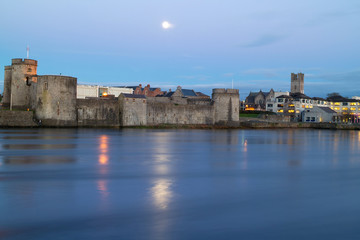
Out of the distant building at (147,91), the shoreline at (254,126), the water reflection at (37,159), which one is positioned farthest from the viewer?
the distant building at (147,91)

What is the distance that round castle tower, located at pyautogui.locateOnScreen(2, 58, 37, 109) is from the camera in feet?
→ 77.3

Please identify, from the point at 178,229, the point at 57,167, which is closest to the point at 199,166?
the point at 57,167

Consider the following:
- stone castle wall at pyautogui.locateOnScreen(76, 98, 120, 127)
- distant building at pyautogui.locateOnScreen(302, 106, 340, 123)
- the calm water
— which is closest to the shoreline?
stone castle wall at pyautogui.locateOnScreen(76, 98, 120, 127)

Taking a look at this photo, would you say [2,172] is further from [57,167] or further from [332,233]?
[332,233]

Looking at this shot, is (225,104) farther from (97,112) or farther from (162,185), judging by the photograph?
(162,185)

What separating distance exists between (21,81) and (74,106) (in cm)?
377

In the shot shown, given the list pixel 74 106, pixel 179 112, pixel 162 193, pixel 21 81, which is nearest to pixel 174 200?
pixel 162 193

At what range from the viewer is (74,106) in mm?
23703

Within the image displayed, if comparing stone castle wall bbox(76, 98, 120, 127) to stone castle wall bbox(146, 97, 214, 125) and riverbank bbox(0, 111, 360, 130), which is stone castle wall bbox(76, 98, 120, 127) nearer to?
riverbank bbox(0, 111, 360, 130)

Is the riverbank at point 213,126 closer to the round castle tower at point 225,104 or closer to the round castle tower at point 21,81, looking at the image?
the round castle tower at point 225,104

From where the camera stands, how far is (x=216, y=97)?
30344 millimetres

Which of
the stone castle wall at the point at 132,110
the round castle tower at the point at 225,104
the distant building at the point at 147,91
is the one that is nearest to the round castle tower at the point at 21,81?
the stone castle wall at the point at 132,110

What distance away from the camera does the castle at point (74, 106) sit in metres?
22.8

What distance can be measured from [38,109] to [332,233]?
70.8 feet
